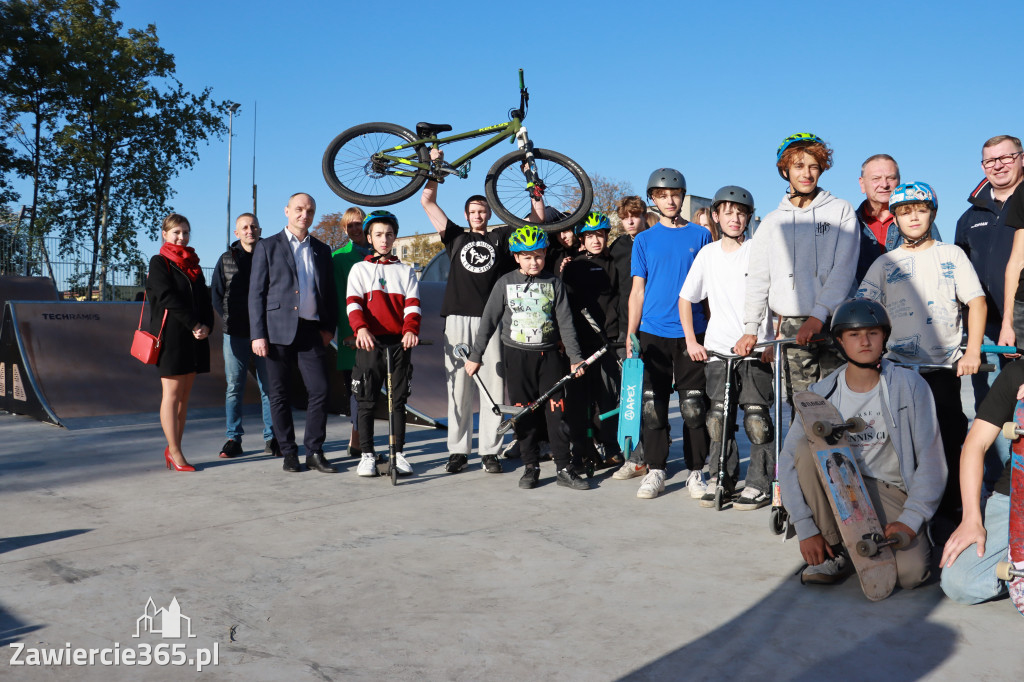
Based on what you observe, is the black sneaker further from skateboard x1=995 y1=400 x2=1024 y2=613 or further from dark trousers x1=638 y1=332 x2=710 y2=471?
skateboard x1=995 y1=400 x2=1024 y2=613

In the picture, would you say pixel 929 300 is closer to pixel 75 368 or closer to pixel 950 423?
pixel 950 423

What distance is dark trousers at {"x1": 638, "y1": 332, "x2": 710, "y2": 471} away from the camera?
5.27 m

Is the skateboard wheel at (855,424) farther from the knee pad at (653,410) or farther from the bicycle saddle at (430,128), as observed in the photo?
the bicycle saddle at (430,128)

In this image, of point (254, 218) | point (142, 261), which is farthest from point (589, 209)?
point (142, 261)

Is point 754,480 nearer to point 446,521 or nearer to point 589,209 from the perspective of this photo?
point 446,521

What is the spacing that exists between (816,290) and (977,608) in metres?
1.81

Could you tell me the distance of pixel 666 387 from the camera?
17.8 feet

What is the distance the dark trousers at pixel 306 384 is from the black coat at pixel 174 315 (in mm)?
595

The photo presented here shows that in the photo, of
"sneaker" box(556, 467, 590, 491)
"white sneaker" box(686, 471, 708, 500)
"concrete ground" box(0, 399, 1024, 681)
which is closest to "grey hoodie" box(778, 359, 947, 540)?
"concrete ground" box(0, 399, 1024, 681)

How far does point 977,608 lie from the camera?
3.17m

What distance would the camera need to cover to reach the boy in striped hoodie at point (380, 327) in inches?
235

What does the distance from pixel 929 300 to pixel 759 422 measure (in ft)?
3.84

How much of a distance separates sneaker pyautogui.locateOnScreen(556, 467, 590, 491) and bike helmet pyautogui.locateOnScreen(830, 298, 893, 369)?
2326 millimetres

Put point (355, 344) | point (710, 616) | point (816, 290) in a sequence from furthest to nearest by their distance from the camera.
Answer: point (355, 344)
point (816, 290)
point (710, 616)
